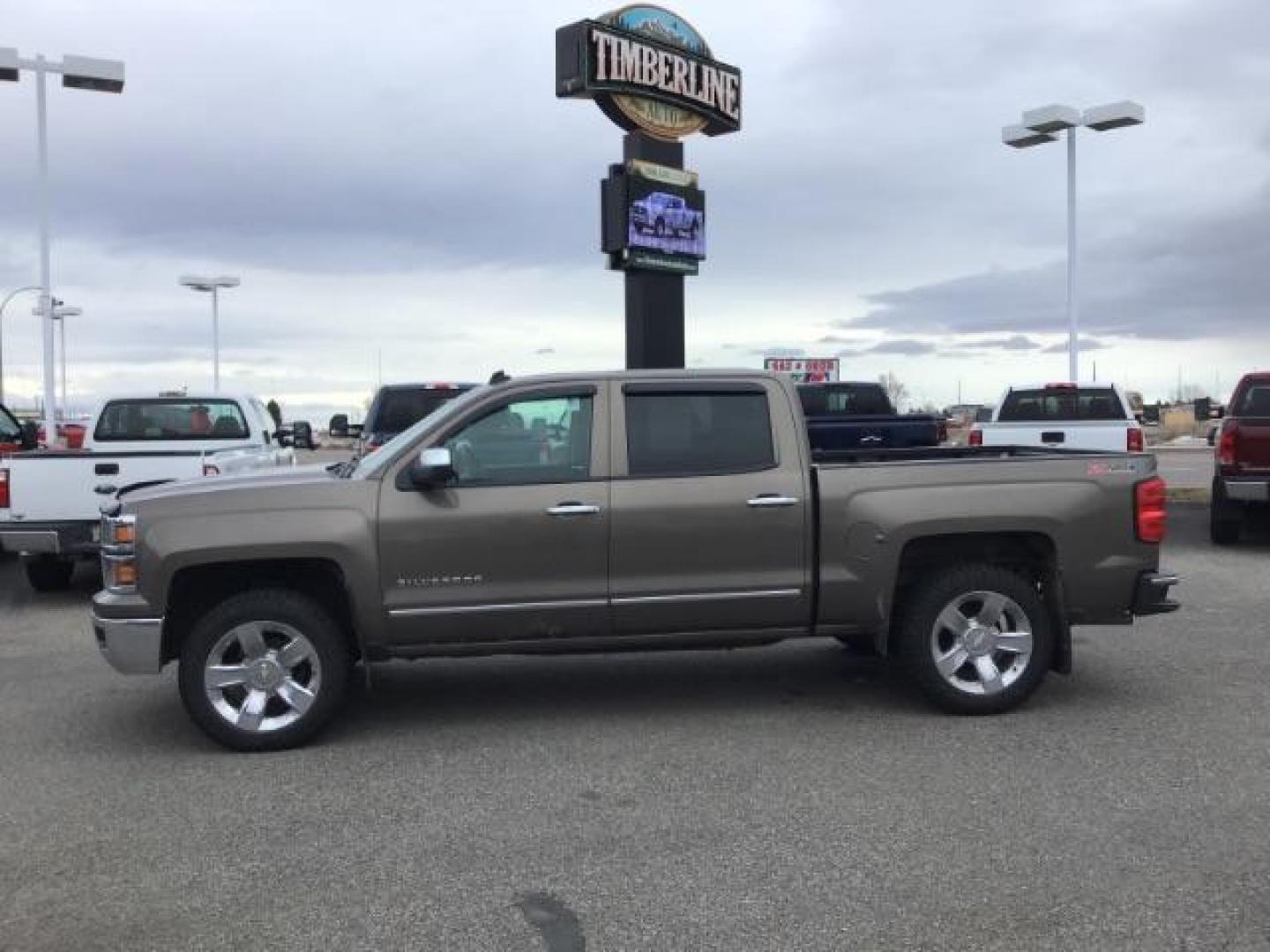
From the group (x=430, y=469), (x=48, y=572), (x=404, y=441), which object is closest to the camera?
(x=430, y=469)

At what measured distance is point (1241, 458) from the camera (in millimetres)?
12422

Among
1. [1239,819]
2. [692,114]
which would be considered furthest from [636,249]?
[1239,819]

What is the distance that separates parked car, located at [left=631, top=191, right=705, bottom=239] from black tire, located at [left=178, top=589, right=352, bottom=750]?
1274cm

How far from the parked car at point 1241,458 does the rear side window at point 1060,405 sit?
4.65ft

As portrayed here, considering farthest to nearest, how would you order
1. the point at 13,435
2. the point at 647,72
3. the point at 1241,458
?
the point at 647,72 < the point at 13,435 < the point at 1241,458

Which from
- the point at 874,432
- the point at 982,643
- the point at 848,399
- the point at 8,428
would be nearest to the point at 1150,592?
the point at 982,643

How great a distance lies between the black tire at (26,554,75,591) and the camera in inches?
438

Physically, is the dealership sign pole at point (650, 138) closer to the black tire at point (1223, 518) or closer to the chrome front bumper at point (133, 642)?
the black tire at point (1223, 518)

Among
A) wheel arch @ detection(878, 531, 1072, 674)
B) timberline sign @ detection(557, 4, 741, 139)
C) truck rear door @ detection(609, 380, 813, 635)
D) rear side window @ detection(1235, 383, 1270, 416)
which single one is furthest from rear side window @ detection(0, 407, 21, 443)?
rear side window @ detection(1235, 383, 1270, 416)

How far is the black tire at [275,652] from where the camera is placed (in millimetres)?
5824

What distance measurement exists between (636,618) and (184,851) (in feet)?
7.91

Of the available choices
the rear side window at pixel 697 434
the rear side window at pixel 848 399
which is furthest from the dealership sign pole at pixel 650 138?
the rear side window at pixel 697 434

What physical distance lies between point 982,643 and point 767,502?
1382 mm

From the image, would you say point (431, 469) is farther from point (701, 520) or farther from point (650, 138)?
point (650, 138)
